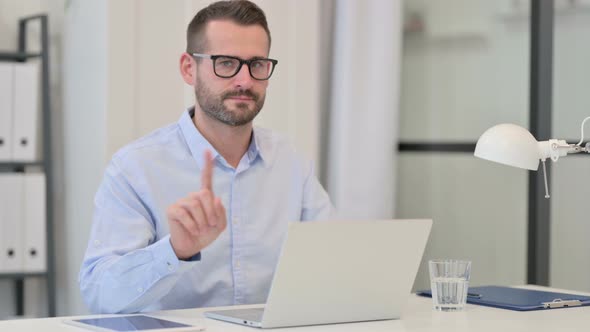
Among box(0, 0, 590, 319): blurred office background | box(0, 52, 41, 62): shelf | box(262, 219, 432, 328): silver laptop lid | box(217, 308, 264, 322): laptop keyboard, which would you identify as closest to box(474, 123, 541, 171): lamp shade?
box(262, 219, 432, 328): silver laptop lid

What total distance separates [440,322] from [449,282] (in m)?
0.16

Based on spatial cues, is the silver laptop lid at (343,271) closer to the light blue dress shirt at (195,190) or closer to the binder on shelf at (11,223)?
the light blue dress shirt at (195,190)

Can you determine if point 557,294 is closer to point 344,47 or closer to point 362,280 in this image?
point 362,280

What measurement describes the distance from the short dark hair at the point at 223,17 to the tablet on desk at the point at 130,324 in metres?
0.88

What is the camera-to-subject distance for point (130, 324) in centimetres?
179

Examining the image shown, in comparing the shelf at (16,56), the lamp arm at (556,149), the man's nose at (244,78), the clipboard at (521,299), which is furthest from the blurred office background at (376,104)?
the lamp arm at (556,149)

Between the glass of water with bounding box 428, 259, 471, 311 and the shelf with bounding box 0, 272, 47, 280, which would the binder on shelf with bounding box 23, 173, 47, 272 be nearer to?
the shelf with bounding box 0, 272, 47, 280

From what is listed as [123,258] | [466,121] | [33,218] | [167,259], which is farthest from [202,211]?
[466,121]

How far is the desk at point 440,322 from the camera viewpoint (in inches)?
70.3

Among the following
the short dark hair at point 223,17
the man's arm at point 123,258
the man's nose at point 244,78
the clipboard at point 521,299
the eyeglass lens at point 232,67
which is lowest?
the clipboard at point 521,299

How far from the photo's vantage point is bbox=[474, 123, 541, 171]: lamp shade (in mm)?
1965

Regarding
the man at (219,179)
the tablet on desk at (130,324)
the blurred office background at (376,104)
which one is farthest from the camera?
the blurred office background at (376,104)

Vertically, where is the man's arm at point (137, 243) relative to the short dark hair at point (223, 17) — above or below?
below

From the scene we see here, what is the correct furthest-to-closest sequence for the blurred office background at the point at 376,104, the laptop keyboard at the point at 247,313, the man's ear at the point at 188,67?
1. the blurred office background at the point at 376,104
2. the man's ear at the point at 188,67
3. the laptop keyboard at the point at 247,313
